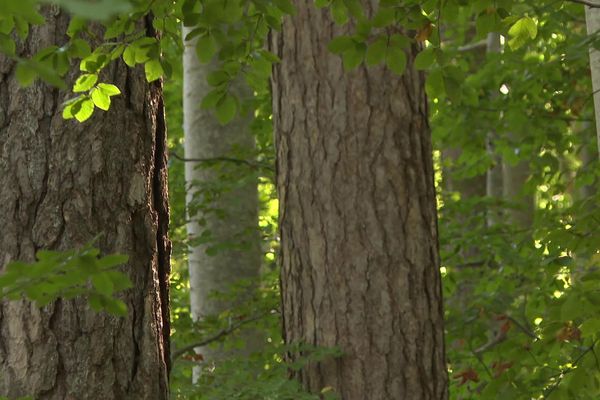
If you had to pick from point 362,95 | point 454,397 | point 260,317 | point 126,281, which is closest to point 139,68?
point 126,281

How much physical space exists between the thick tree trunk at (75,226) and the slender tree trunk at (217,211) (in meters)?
4.32

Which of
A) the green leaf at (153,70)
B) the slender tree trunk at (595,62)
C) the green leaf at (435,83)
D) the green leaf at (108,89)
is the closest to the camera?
the green leaf at (108,89)

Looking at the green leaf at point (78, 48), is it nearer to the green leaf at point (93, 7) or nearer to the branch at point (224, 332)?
the green leaf at point (93, 7)

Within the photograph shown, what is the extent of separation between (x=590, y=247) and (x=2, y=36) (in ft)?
7.94

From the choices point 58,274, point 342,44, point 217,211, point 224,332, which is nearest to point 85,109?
point 58,274

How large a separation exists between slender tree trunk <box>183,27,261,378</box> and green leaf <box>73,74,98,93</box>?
14.4ft

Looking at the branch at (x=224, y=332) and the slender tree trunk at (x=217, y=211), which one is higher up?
the slender tree trunk at (x=217, y=211)

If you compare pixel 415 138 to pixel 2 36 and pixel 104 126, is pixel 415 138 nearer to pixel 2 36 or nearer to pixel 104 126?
pixel 104 126

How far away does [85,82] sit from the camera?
2549 millimetres

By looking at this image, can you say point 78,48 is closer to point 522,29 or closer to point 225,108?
point 225,108

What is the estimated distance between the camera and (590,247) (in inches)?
152

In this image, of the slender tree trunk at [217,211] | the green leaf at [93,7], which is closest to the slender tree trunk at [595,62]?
the slender tree trunk at [217,211]

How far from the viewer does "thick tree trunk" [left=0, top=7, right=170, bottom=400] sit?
2.44 metres

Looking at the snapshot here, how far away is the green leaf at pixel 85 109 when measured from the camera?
2.46 m
